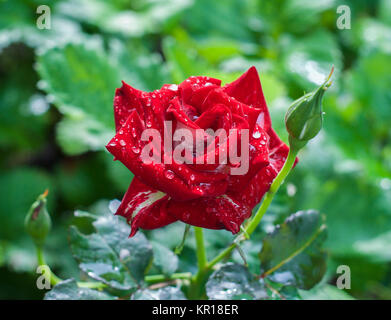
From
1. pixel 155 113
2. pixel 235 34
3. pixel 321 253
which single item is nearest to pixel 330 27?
pixel 235 34

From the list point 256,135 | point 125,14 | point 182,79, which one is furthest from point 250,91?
point 125,14

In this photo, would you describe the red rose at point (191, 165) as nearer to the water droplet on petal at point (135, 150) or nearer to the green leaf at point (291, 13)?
the water droplet on petal at point (135, 150)

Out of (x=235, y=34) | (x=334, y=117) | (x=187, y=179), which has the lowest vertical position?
(x=187, y=179)

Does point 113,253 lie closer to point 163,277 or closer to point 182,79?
point 163,277

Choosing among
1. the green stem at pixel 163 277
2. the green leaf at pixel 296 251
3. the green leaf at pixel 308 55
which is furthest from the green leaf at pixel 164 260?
the green leaf at pixel 308 55
